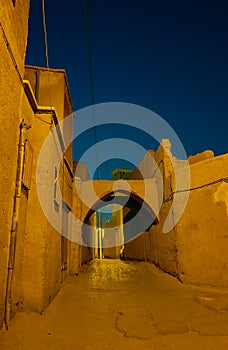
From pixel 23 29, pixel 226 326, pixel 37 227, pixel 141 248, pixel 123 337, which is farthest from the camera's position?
pixel 141 248

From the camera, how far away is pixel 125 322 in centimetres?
432

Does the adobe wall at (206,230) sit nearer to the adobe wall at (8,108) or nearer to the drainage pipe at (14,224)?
the drainage pipe at (14,224)

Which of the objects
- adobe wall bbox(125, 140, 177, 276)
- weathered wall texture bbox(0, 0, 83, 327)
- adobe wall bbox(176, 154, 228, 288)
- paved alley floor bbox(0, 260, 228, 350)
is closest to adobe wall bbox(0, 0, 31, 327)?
weathered wall texture bbox(0, 0, 83, 327)

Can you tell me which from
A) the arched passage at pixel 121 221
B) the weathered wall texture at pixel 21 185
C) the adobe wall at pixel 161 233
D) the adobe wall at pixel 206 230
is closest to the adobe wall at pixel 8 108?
the weathered wall texture at pixel 21 185

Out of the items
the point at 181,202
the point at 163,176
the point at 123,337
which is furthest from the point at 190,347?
the point at 163,176

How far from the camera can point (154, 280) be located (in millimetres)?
8727

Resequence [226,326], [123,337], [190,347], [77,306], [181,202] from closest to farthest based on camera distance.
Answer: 1. [190,347]
2. [123,337]
3. [226,326]
4. [77,306]
5. [181,202]

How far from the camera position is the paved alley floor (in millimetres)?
3393

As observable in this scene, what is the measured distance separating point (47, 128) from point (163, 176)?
588 centimetres

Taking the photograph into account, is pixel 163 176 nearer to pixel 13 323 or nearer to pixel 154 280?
pixel 154 280

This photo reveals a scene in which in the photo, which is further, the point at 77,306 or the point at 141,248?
the point at 141,248

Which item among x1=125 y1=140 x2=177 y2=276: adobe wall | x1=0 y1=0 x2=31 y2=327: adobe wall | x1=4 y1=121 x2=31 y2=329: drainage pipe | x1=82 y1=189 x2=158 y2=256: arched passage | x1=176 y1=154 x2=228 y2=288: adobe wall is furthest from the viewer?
x1=82 y1=189 x2=158 y2=256: arched passage

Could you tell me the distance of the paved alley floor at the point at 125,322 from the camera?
134 inches

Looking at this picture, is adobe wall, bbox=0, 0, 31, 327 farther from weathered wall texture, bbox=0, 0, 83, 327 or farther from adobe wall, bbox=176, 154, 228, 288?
adobe wall, bbox=176, 154, 228, 288
